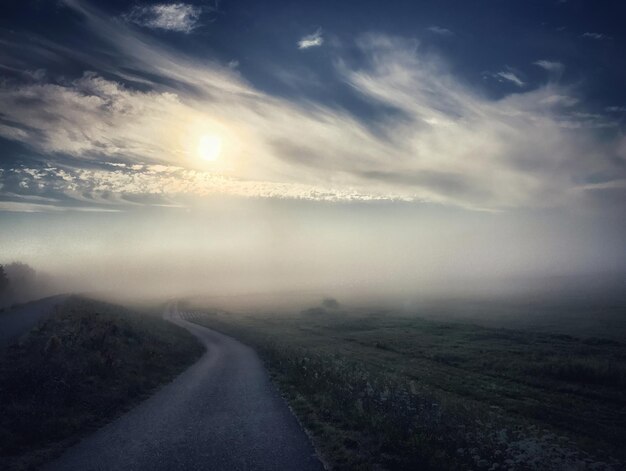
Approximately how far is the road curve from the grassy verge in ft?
3.47

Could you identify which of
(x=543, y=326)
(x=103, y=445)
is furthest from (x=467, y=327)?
(x=103, y=445)

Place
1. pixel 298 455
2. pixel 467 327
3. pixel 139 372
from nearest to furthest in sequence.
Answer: pixel 298 455, pixel 139 372, pixel 467 327

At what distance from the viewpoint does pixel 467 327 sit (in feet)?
235

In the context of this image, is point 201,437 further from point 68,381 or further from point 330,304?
point 330,304

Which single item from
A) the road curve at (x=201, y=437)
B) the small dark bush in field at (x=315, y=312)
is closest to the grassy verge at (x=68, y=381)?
the road curve at (x=201, y=437)

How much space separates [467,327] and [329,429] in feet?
221

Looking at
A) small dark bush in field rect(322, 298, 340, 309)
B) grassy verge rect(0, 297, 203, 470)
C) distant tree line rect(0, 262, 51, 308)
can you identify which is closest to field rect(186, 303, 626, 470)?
grassy verge rect(0, 297, 203, 470)

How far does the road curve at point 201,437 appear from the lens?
36.4 feet

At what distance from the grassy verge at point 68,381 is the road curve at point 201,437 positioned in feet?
3.47

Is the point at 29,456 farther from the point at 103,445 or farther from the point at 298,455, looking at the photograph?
the point at 298,455

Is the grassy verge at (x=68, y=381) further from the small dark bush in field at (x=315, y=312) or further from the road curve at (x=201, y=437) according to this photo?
the small dark bush in field at (x=315, y=312)

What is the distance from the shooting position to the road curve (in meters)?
11.1

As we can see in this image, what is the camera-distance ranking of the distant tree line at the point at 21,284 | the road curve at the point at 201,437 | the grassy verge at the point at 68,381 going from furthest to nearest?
the distant tree line at the point at 21,284, the grassy verge at the point at 68,381, the road curve at the point at 201,437

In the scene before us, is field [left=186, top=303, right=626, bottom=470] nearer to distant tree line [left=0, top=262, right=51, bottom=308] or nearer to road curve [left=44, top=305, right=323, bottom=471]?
road curve [left=44, top=305, right=323, bottom=471]
